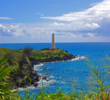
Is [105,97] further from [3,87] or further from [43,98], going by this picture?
[3,87]

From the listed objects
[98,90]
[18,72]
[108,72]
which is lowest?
[18,72]

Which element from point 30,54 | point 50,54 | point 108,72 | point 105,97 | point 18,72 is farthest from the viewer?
point 50,54

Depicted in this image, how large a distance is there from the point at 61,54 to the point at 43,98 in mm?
59264

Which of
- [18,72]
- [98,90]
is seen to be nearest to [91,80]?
[98,90]

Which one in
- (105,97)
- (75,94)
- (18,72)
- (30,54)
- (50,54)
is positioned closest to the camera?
(105,97)

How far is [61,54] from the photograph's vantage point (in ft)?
206

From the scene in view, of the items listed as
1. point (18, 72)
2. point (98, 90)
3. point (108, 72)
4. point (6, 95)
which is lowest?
point (18, 72)

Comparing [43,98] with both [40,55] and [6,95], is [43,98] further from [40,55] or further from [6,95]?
[40,55]

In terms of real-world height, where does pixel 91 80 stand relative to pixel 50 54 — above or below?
above

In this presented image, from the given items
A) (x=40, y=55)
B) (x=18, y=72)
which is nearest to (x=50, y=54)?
(x=40, y=55)

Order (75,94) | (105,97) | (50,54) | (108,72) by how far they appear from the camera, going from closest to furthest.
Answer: (105,97) → (108,72) → (75,94) → (50,54)

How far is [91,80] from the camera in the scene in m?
3.65

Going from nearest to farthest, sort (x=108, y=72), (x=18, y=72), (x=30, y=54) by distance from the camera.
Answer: (x=108, y=72) < (x=18, y=72) < (x=30, y=54)

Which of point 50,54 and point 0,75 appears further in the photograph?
point 50,54
